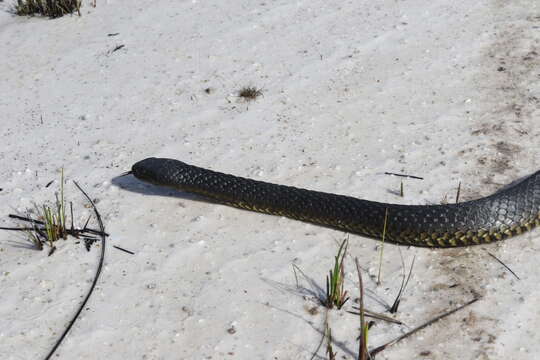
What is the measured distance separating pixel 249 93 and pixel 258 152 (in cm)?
96

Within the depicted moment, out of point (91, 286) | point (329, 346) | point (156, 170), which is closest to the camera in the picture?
point (329, 346)

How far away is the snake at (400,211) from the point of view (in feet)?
15.8

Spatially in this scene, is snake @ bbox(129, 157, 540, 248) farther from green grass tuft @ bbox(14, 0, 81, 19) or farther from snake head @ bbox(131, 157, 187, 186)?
green grass tuft @ bbox(14, 0, 81, 19)

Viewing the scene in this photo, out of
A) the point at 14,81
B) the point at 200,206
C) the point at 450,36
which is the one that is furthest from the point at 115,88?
the point at 450,36

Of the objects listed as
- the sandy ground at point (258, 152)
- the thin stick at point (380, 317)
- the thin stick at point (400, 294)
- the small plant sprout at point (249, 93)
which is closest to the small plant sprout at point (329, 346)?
the sandy ground at point (258, 152)

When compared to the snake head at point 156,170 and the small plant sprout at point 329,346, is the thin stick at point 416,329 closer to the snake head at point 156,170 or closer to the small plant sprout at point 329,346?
the small plant sprout at point 329,346

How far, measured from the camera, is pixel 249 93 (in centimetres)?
681

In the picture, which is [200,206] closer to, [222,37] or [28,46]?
[222,37]

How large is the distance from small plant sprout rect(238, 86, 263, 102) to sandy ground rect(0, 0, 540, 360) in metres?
0.08

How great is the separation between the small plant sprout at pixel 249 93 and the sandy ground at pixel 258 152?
0.08 m

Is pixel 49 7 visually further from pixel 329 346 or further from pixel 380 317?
pixel 329 346

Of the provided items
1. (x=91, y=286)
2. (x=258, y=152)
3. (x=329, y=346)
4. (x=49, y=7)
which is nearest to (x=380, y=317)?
(x=329, y=346)

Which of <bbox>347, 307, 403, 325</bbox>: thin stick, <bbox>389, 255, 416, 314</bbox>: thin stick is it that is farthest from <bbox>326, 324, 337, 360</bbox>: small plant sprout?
<bbox>389, 255, 416, 314</bbox>: thin stick

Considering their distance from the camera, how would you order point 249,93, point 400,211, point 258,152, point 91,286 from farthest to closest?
point 249,93 → point 258,152 → point 400,211 → point 91,286
